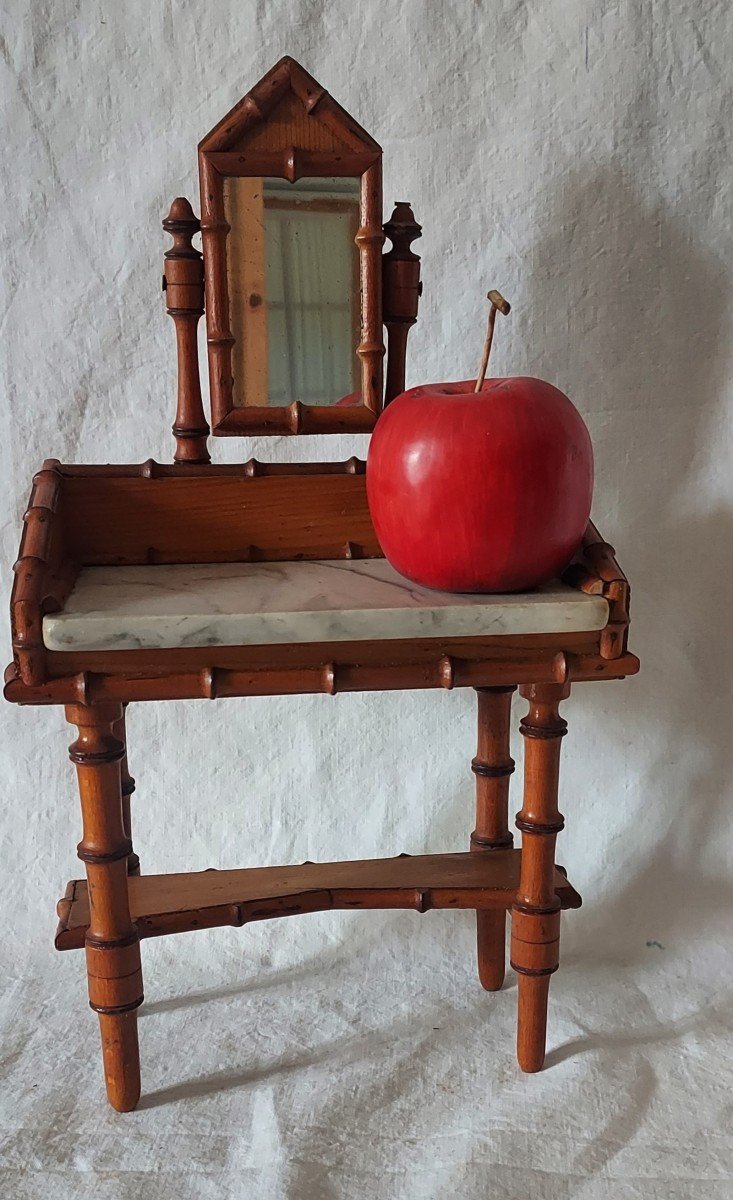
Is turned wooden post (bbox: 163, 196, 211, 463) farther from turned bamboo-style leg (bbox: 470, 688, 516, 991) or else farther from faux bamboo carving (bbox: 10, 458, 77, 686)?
turned bamboo-style leg (bbox: 470, 688, 516, 991)

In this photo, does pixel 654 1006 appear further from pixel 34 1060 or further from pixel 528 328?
pixel 528 328

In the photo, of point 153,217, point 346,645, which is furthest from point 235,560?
point 153,217

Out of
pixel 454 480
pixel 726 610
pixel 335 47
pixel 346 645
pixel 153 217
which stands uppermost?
pixel 335 47

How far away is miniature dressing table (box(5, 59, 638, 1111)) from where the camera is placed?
904 mm

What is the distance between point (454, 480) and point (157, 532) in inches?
11.6

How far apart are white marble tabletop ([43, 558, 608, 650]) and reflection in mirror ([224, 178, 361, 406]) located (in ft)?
0.61

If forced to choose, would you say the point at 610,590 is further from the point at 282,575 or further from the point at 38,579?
the point at 38,579

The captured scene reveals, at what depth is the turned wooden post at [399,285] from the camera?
1.04m

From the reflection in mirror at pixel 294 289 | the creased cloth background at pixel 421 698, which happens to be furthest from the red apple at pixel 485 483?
the creased cloth background at pixel 421 698

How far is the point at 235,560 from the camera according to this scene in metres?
1.07

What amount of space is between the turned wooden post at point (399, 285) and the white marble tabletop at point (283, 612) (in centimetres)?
22

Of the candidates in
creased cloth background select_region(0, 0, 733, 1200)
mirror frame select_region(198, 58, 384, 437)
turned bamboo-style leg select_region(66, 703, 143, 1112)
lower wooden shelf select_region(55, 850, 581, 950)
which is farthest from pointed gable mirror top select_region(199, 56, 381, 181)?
lower wooden shelf select_region(55, 850, 581, 950)

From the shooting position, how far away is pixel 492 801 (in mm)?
1201

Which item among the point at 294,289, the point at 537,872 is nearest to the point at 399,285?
the point at 294,289
